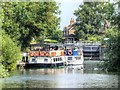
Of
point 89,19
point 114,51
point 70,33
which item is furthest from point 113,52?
point 70,33

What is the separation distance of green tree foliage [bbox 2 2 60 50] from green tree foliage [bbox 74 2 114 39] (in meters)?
19.2

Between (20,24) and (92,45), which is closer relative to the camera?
(20,24)

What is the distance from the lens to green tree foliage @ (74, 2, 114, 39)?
231 feet

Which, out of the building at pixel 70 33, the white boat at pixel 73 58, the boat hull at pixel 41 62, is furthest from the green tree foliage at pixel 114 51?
the building at pixel 70 33

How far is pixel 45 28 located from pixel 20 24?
3.70 metres

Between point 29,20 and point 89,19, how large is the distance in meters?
26.7

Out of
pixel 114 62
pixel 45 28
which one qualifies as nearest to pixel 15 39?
pixel 45 28

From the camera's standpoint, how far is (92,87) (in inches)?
921

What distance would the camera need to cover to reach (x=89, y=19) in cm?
7200

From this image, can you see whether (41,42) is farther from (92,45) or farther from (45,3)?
(92,45)

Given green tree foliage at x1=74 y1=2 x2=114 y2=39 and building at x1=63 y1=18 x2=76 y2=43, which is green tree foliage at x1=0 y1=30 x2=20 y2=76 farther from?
building at x1=63 y1=18 x2=76 y2=43

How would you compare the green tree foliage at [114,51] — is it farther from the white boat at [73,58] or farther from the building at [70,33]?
the building at [70,33]

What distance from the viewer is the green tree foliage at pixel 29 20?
42906 millimetres

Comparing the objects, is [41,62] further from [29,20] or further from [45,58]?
[29,20]
